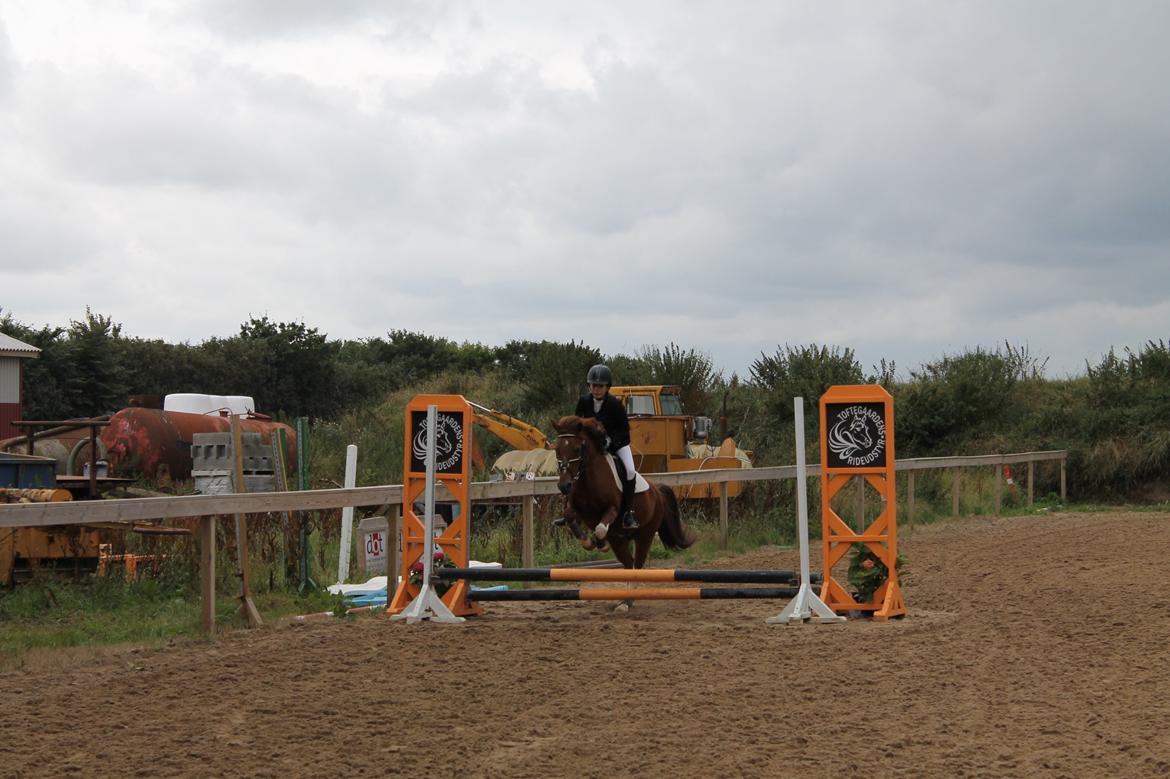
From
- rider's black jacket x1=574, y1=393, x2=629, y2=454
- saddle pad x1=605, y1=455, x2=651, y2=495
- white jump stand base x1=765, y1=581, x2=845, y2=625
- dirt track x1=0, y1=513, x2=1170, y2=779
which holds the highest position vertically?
rider's black jacket x1=574, y1=393, x2=629, y2=454

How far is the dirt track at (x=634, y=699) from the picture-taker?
5598 mm

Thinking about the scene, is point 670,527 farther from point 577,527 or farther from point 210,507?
point 210,507

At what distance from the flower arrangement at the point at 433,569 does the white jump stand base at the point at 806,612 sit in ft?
9.13

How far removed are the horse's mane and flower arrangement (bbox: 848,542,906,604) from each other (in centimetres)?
247

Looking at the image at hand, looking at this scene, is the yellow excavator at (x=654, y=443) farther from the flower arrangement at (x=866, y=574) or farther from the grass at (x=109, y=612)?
the flower arrangement at (x=866, y=574)

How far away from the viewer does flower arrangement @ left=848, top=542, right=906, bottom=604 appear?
33.8 feet

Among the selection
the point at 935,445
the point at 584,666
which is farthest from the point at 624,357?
the point at 584,666

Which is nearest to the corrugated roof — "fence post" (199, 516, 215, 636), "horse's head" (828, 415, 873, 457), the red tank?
the red tank

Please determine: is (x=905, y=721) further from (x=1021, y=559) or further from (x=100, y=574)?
A: (x=1021, y=559)

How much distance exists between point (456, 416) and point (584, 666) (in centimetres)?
367

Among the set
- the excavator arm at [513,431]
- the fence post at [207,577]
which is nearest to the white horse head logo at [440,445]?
the fence post at [207,577]

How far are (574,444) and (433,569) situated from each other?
5.37 ft

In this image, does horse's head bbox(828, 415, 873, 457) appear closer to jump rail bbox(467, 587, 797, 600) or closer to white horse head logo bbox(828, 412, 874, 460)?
white horse head logo bbox(828, 412, 874, 460)

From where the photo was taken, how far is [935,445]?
110 ft
